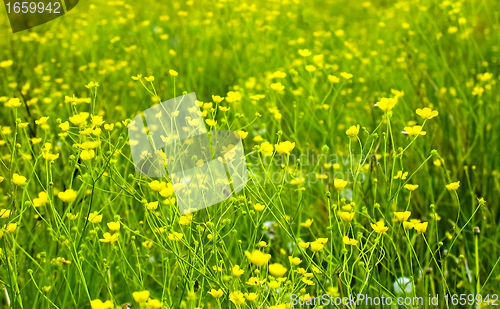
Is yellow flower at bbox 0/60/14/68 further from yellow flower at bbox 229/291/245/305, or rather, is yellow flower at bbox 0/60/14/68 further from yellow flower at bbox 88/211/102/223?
yellow flower at bbox 229/291/245/305

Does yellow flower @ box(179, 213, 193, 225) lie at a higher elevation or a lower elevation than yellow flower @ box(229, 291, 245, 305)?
higher

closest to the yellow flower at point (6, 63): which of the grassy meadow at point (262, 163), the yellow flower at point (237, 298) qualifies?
the grassy meadow at point (262, 163)

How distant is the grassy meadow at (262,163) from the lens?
3.26 feet

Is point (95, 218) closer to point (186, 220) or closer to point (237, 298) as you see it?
point (186, 220)

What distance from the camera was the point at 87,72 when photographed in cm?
228

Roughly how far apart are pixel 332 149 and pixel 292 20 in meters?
2.28

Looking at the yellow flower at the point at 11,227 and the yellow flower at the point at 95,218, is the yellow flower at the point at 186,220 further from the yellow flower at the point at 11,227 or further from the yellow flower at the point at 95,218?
the yellow flower at the point at 11,227

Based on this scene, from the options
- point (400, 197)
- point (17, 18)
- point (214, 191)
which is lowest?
point (400, 197)

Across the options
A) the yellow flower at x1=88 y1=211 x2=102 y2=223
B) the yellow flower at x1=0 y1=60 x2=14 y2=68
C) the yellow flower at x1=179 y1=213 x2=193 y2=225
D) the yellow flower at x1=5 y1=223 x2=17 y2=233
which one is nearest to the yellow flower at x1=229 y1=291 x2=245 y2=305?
the yellow flower at x1=179 y1=213 x2=193 y2=225

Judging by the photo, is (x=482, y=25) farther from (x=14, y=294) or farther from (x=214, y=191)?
(x=14, y=294)

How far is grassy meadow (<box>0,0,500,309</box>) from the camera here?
3.26ft

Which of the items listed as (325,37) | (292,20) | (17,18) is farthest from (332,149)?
(17,18)

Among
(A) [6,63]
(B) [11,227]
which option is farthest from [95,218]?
(A) [6,63]

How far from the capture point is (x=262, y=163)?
1253 millimetres
